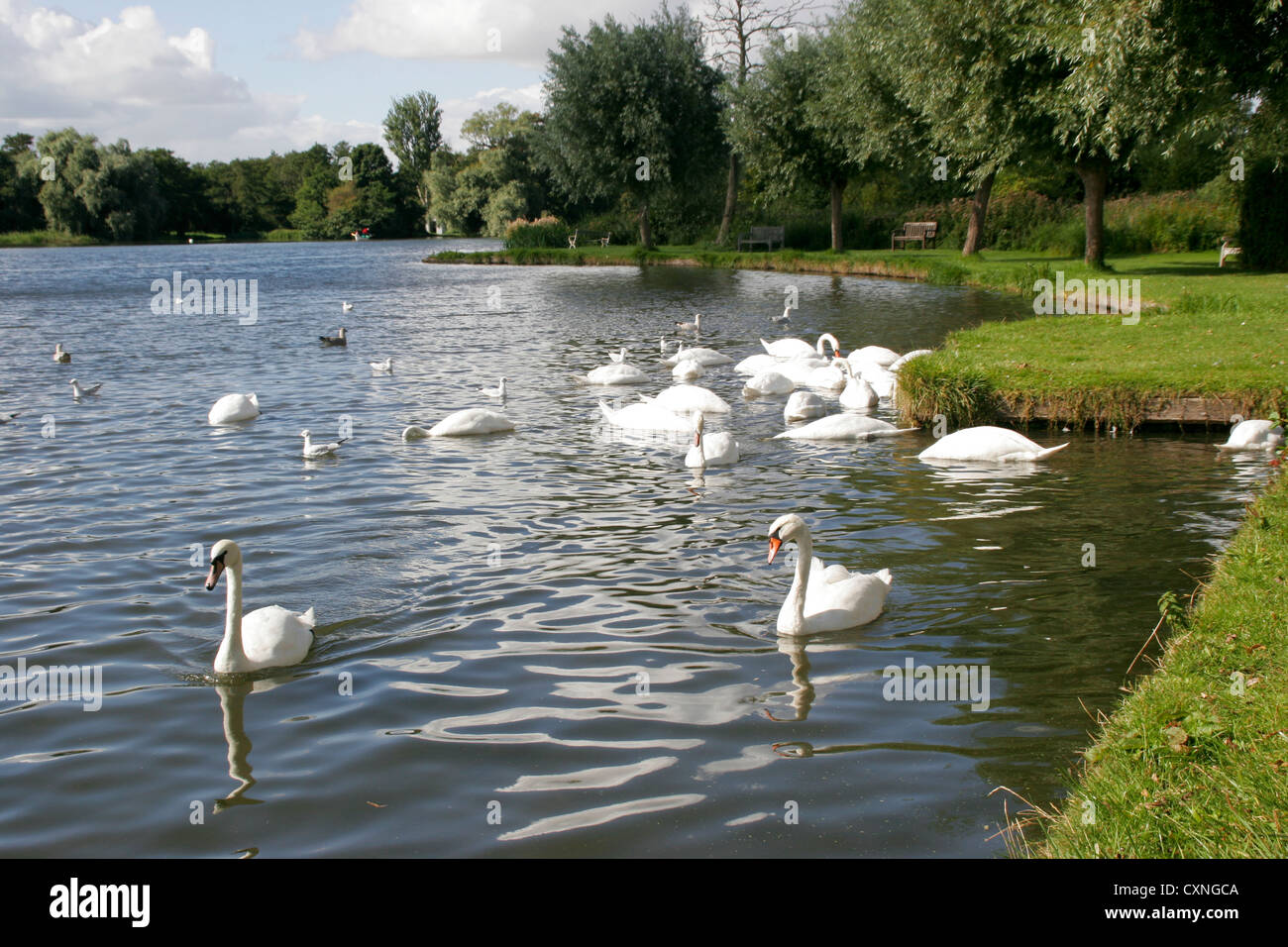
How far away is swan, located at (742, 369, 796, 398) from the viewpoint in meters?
17.1

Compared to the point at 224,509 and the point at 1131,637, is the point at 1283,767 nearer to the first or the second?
the point at 1131,637

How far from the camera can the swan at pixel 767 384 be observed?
1706cm

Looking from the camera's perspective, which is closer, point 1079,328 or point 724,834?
point 724,834

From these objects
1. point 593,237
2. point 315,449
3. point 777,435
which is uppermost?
point 593,237

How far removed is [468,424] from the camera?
14.1 metres

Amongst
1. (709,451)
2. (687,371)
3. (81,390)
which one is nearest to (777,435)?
(709,451)

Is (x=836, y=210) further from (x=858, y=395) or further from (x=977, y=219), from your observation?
(x=858, y=395)

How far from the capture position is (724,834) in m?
4.92

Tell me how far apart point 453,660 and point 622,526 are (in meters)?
3.21

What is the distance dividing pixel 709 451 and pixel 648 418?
2.40m

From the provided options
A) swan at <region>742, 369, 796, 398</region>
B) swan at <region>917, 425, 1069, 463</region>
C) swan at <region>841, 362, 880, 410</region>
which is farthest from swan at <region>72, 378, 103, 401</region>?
swan at <region>917, 425, 1069, 463</region>

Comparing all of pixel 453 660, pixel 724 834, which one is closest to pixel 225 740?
pixel 453 660

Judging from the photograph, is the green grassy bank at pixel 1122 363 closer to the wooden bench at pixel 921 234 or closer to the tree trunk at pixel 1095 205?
the tree trunk at pixel 1095 205

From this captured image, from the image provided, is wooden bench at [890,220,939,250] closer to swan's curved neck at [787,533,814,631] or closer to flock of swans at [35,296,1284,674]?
flock of swans at [35,296,1284,674]
